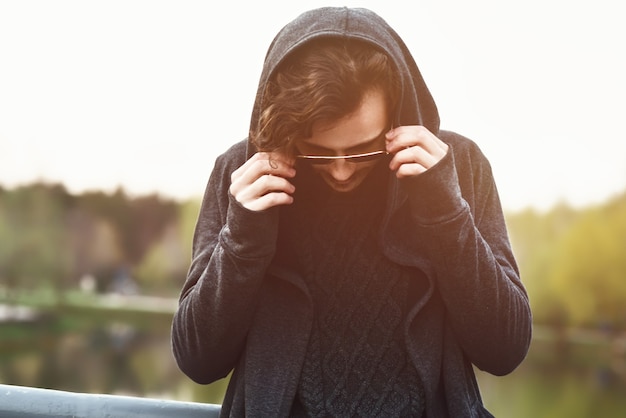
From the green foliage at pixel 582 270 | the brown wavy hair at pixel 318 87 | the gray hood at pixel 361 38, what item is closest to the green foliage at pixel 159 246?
the green foliage at pixel 582 270

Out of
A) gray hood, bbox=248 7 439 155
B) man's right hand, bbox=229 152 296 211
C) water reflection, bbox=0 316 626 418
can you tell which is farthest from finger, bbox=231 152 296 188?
water reflection, bbox=0 316 626 418

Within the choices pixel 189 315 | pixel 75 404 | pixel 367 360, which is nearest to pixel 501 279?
pixel 367 360

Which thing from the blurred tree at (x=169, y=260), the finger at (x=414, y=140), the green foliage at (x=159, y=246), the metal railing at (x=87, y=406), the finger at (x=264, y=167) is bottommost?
the blurred tree at (x=169, y=260)

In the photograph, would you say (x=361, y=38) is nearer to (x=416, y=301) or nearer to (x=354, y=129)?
(x=354, y=129)

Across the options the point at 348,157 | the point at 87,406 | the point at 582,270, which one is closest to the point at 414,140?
the point at 348,157

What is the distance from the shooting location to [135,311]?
45.9m

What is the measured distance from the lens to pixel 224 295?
1.57 metres

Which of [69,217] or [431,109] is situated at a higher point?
[431,109]

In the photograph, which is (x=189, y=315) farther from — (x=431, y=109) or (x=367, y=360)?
(x=431, y=109)

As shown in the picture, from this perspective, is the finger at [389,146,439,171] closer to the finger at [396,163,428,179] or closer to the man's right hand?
the finger at [396,163,428,179]

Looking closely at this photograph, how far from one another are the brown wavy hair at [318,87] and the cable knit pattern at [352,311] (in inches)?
9.4

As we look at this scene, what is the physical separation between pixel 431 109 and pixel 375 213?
0.30 meters

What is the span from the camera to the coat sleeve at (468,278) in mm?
1499

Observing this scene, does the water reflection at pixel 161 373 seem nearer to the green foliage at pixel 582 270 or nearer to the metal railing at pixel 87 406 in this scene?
the green foliage at pixel 582 270
